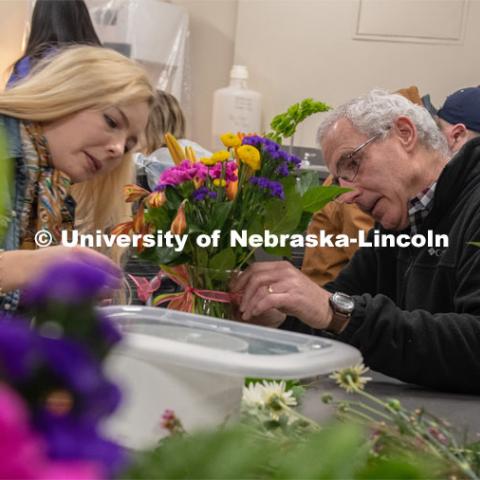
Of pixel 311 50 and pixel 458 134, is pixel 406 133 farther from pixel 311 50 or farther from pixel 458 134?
pixel 311 50

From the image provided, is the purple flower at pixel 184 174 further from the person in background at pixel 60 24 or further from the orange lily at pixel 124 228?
the person in background at pixel 60 24

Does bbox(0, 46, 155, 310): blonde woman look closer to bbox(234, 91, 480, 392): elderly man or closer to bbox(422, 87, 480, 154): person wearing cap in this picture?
bbox(234, 91, 480, 392): elderly man

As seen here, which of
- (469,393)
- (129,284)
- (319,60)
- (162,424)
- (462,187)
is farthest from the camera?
(319,60)

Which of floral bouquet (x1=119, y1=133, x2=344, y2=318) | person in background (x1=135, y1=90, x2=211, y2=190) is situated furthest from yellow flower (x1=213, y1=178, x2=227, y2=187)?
person in background (x1=135, y1=90, x2=211, y2=190)

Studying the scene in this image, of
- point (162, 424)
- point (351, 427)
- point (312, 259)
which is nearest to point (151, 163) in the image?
point (312, 259)

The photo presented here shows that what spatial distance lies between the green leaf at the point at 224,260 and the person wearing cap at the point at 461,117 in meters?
1.59

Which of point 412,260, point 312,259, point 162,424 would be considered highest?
point 162,424

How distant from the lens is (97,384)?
199 millimetres

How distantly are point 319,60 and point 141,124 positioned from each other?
1749 mm

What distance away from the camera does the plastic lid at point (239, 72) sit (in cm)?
350

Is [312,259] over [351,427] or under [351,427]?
under

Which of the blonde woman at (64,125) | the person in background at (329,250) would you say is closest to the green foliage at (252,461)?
the blonde woman at (64,125)

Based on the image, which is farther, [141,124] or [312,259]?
[312,259]

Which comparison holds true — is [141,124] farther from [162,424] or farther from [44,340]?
[44,340]
